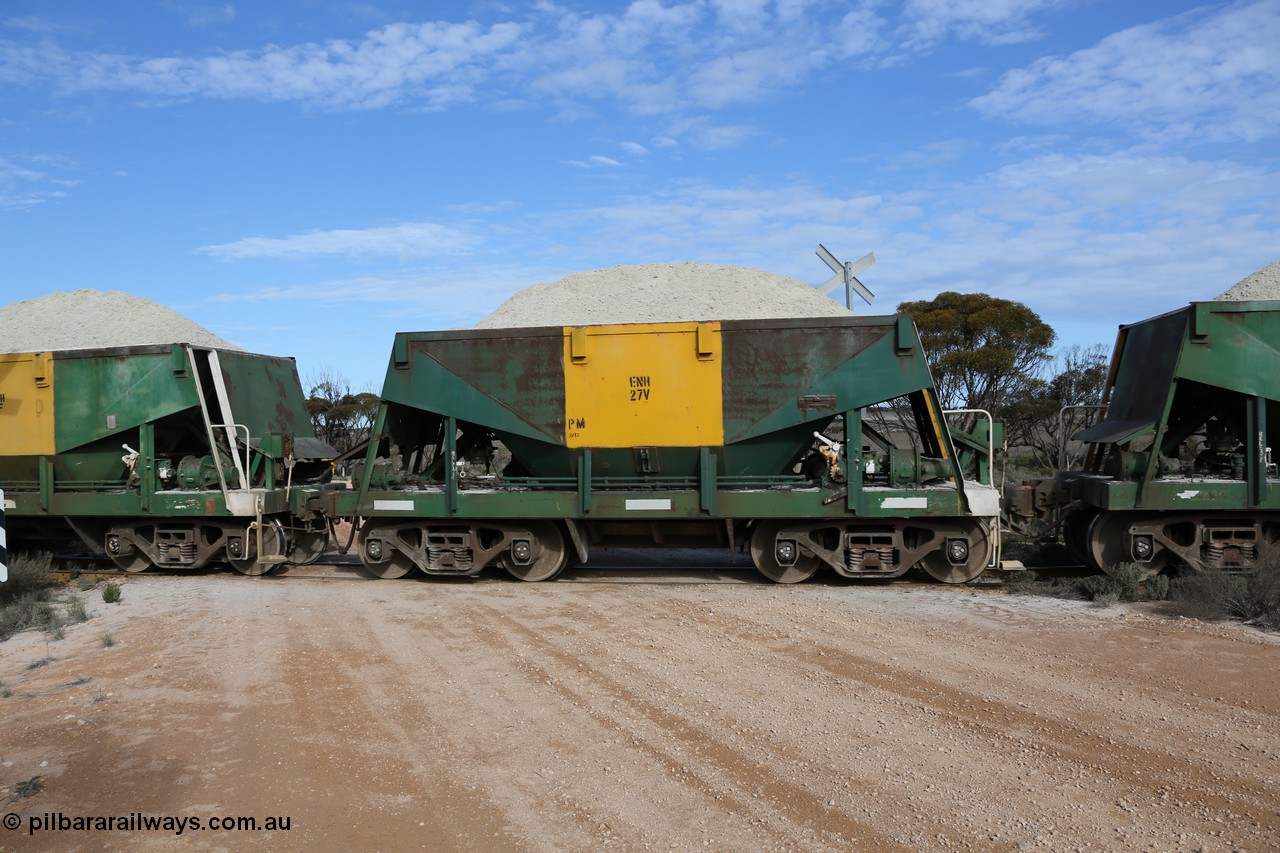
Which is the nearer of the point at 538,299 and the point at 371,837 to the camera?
the point at 371,837

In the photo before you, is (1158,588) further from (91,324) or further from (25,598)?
(91,324)

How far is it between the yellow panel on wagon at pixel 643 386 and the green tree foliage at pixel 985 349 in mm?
22537

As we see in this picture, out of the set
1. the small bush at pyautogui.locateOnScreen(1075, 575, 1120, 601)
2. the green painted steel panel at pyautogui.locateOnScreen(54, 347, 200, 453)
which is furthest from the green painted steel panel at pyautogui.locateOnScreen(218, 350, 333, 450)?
the small bush at pyautogui.locateOnScreen(1075, 575, 1120, 601)

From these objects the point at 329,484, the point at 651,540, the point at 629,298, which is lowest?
the point at 651,540

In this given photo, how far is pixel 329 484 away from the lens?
484 inches

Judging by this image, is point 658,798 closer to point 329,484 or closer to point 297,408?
point 329,484

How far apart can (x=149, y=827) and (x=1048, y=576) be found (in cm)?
1003

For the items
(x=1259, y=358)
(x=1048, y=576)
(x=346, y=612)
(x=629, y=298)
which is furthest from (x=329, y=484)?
(x=629, y=298)

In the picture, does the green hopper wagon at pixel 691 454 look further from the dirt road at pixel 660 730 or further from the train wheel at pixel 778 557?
the dirt road at pixel 660 730

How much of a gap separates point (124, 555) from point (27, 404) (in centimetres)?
258

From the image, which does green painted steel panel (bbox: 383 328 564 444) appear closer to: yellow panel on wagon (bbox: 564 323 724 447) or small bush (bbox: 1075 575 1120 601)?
yellow panel on wagon (bbox: 564 323 724 447)

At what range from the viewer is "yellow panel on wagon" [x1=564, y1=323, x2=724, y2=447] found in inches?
405

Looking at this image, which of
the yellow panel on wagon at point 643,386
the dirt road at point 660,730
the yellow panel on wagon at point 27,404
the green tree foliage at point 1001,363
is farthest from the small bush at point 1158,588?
the green tree foliage at point 1001,363

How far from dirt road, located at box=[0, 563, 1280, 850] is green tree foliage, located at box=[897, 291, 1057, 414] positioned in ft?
76.3
